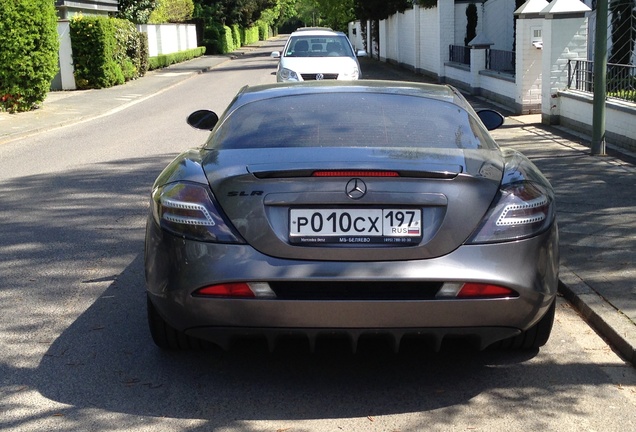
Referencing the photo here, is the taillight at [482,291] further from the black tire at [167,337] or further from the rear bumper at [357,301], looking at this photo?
the black tire at [167,337]

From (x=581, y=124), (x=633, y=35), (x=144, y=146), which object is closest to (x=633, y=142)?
(x=581, y=124)

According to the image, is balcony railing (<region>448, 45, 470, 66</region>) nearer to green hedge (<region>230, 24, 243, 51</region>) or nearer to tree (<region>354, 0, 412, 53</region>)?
tree (<region>354, 0, 412, 53</region>)

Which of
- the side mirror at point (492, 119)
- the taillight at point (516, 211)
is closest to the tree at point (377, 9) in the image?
the side mirror at point (492, 119)

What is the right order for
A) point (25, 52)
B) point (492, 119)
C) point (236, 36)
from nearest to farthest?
point (492, 119) → point (25, 52) → point (236, 36)

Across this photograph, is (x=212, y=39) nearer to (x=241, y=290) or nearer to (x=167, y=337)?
(x=167, y=337)

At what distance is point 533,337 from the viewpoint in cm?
476

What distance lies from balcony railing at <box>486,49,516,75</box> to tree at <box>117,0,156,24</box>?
85.2 feet

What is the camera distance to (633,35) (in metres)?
17.3

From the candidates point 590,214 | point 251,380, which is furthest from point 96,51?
point 251,380

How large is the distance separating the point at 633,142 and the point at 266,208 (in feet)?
29.7

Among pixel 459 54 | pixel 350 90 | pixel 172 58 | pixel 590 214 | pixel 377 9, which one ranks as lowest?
pixel 172 58

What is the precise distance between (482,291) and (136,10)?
44.0 meters

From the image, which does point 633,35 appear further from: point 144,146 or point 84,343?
point 84,343

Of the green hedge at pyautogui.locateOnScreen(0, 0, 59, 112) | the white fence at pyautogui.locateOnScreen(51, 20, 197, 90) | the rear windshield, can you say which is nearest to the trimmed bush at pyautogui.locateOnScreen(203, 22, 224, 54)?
the white fence at pyautogui.locateOnScreen(51, 20, 197, 90)
